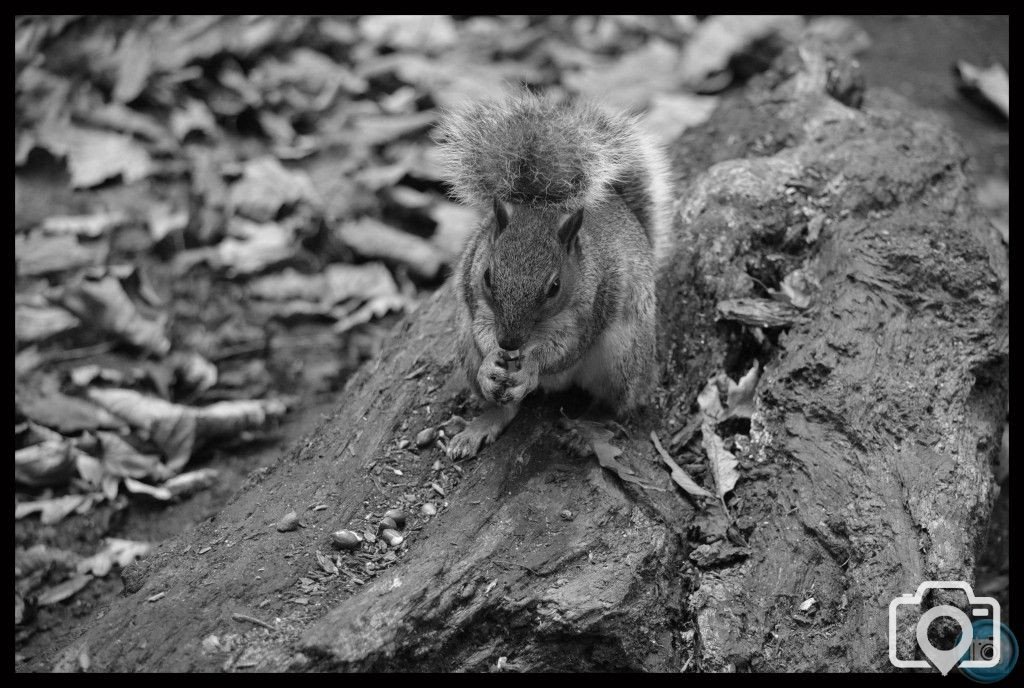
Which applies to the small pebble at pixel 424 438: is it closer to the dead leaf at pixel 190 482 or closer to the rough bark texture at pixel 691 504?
the rough bark texture at pixel 691 504

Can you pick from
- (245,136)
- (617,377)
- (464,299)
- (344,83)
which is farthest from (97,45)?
(617,377)

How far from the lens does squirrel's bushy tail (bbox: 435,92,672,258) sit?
3.40 meters

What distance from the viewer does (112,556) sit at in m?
4.12

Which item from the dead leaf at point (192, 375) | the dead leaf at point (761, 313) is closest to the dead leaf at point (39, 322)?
the dead leaf at point (192, 375)

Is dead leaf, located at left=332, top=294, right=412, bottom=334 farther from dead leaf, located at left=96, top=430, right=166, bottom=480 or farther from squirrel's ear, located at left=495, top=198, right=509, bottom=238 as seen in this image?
squirrel's ear, located at left=495, top=198, right=509, bottom=238

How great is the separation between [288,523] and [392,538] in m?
0.34

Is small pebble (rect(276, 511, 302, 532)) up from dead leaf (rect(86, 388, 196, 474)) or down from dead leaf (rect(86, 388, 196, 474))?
up

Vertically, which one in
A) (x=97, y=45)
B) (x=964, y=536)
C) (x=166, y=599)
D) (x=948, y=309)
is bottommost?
(x=964, y=536)

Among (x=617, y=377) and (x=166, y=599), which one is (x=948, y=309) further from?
(x=166, y=599)

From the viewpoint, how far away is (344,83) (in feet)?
22.2

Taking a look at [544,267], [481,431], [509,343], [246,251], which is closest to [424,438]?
[481,431]

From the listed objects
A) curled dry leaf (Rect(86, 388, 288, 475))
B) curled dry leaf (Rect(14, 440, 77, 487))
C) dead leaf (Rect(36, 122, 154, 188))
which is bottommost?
curled dry leaf (Rect(86, 388, 288, 475))

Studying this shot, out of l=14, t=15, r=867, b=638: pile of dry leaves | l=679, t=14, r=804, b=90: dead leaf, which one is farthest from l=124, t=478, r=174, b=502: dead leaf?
l=679, t=14, r=804, b=90: dead leaf
